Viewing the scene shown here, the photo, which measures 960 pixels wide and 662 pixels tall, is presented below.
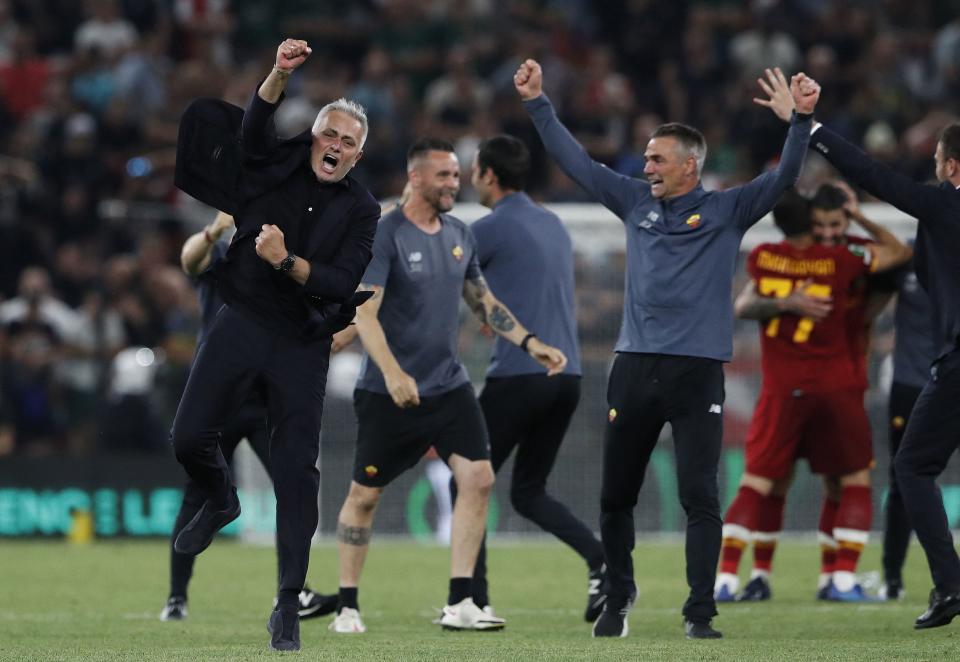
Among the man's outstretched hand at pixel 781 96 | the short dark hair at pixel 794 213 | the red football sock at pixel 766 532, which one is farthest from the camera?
the red football sock at pixel 766 532

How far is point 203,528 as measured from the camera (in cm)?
818

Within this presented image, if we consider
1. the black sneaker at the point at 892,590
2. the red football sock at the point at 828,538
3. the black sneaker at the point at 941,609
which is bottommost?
the black sneaker at the point at 892,590

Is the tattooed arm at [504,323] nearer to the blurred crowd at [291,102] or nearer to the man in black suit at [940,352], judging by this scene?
the man in black suit at [940,352]

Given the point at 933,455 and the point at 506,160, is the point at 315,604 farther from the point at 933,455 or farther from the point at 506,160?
the point at 933,455

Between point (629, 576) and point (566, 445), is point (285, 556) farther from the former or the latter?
point (566, 445)

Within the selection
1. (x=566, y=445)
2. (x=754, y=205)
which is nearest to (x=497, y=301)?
(x=754, y=205)

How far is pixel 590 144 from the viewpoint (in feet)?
62.5

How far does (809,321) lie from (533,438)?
1.99 metres

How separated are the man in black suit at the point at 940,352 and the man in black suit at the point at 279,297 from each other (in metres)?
2.37

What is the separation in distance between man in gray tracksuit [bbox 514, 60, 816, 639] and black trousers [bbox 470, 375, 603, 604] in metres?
1.17

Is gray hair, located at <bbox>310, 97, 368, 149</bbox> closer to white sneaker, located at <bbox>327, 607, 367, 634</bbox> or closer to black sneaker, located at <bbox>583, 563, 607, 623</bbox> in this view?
white sneaker, located at <bbox>327, 607, 367, 634</bbox>

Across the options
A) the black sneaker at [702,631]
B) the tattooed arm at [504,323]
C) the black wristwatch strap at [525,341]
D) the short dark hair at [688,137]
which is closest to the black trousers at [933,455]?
the black sneaker at [702,631]

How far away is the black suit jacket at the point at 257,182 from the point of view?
309 inches

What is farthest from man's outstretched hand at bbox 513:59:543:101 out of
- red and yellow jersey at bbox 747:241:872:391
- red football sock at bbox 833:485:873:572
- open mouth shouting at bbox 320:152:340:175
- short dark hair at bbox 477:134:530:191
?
red football sock at bbox 833:485:873:572
